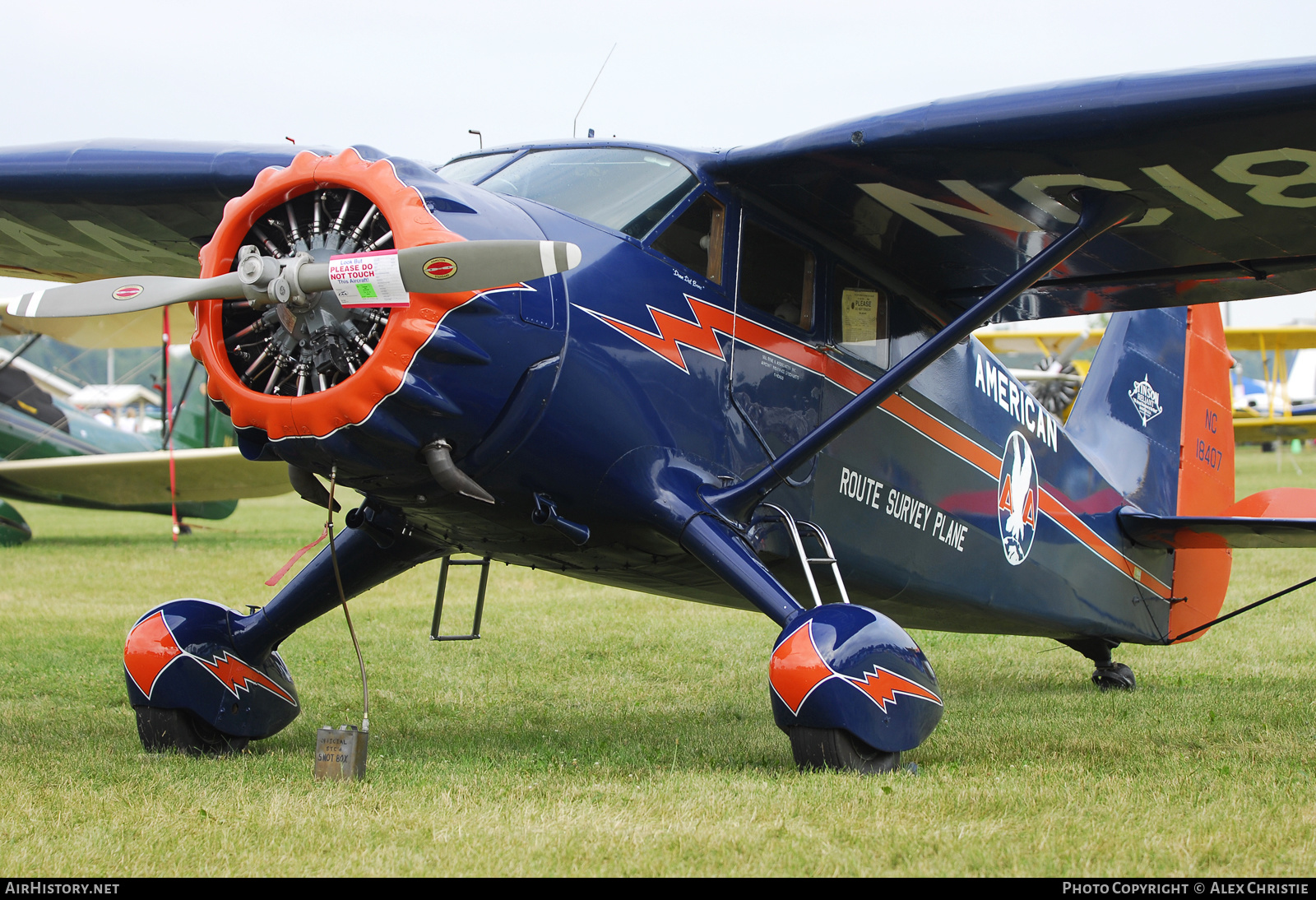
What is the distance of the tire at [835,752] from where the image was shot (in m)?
4.36

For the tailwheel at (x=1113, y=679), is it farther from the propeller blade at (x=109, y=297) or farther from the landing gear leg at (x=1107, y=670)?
the propeller blade at (x=109, y=297)

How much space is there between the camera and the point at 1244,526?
700 centimetres

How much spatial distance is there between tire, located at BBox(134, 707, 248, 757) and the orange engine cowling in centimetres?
199

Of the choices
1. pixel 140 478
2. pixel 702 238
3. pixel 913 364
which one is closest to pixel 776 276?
pixel 702 238

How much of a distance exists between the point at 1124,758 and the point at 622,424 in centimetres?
270

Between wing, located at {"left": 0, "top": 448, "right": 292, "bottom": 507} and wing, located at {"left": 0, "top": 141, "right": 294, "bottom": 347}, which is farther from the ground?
wing, located at {"left": 0, "top": 141, "right": 294, "bottom": 347}

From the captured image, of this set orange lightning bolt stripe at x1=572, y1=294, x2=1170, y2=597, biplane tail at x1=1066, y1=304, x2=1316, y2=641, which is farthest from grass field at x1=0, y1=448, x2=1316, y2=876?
orange lightning bolt stripe at x1=572, y1=294, x2=1170, y2=597

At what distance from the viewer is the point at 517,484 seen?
173 inches

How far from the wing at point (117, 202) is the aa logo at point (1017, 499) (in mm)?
4205

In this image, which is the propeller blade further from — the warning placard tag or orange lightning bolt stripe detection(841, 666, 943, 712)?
orange lightning bolt stripe detection(841, 666, 943, 712)

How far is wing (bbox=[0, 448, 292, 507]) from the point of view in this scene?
17.6m

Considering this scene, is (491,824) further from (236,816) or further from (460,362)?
(460,362)

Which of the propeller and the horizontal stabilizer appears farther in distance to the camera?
the horizontal stabilizer
